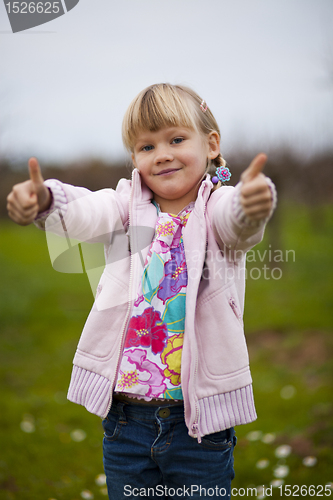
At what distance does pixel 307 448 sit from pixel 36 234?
825 centimetres

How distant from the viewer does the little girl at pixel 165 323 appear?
5.50ft

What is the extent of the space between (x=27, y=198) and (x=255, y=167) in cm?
72

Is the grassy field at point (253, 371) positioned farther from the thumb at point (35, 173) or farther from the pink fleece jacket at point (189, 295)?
the thumb at point (35, 173)

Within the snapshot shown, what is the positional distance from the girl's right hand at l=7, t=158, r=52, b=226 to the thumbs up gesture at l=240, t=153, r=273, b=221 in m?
0.66

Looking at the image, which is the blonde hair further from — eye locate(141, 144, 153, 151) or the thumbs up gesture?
the thumbs up gesture

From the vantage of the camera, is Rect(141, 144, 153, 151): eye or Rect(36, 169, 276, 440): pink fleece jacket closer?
Rect(36, 169, 276, 440): pink fleece jacket

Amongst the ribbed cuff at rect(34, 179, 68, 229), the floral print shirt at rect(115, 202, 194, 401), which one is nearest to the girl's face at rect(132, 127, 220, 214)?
the floral print shirt at rect(115, 202, 194, 401)

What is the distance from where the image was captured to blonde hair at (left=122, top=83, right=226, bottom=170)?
1749 mm

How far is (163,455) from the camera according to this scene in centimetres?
171

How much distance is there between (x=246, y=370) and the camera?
5.68 feet

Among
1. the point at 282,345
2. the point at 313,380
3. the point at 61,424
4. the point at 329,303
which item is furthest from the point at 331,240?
the point at 61,424

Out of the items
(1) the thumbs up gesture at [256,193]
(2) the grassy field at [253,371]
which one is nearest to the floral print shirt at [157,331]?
(1) the thumbs up gesture at [256,193]

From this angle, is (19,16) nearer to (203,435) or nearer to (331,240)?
(203,435)

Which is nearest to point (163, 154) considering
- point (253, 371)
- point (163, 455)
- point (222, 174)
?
point (222, 174)
